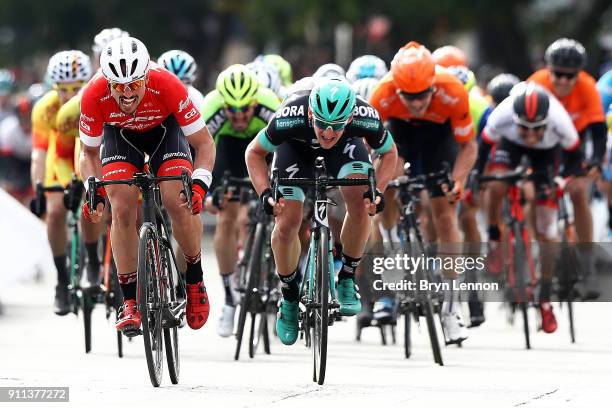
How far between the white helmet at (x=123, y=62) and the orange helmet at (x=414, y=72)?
2738 millimetres

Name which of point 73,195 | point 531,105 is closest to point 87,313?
point 73,195

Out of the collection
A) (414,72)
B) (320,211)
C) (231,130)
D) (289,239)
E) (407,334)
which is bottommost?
(407,334)

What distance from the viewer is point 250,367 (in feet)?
37.3

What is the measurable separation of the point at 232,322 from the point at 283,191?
9.05ft

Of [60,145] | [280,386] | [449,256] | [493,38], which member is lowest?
[280,386]

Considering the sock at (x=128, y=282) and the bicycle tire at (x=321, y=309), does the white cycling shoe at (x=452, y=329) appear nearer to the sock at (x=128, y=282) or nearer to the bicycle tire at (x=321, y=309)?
the bicycle tire at (x=321, y=309)

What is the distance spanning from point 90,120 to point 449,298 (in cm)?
327

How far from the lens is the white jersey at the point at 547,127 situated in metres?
13.5

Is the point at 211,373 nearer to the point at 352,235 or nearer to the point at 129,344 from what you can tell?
the point at 352,235

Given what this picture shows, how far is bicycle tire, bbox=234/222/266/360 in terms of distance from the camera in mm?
12016

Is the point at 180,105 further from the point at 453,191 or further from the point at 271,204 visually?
the point at 453,191

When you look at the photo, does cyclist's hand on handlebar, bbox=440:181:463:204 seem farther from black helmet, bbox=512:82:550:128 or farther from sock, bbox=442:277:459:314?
black helmet, bbox=512:82:550:128

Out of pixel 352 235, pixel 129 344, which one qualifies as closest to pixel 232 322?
pixel 129 344

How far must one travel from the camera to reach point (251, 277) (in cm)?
1212
